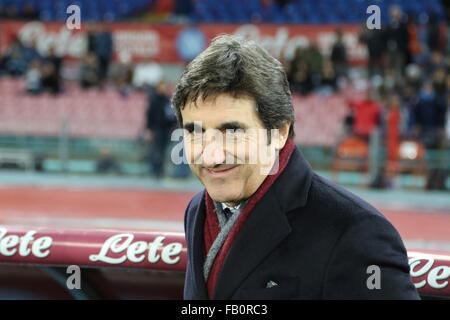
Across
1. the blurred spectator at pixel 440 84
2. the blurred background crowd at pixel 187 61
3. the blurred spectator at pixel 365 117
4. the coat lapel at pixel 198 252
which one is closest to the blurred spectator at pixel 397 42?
the blurred background crowd at pixel 187 61

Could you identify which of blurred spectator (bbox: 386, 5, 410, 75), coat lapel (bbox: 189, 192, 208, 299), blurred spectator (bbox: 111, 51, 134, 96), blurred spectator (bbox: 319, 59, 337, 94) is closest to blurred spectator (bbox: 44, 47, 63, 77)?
blurred spectator (bbox: 111, 51, 134, 96)

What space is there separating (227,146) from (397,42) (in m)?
15.4

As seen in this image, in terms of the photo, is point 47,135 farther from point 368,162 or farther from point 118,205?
point 368,162

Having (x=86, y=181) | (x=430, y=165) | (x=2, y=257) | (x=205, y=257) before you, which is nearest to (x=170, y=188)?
(x=86, y=181)

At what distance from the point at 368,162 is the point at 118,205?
4.69 meters

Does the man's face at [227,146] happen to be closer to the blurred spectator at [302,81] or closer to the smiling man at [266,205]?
the smiling man at [266,205]

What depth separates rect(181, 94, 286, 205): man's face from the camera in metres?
2.01

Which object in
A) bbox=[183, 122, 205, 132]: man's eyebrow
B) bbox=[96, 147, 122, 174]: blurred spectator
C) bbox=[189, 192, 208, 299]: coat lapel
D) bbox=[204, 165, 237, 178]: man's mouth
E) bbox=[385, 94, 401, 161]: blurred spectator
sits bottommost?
bbox=[96, 147, 122, 174]: blurred spectator

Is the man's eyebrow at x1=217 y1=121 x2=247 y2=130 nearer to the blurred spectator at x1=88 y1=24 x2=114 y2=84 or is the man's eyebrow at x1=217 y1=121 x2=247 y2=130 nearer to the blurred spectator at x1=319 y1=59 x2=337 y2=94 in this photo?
the blurred spectator at x1=319 y1=59 x2=337 y2=94

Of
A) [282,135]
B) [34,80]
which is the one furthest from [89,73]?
[282,135]

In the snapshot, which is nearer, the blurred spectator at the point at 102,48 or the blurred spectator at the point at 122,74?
the blurred spectator at the point at 122,74

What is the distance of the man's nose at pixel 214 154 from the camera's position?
6.72ft

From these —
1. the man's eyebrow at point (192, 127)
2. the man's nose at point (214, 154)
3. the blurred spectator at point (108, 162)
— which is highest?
the man's eyebrow at point (192, 127)

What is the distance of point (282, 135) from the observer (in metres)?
2.14
